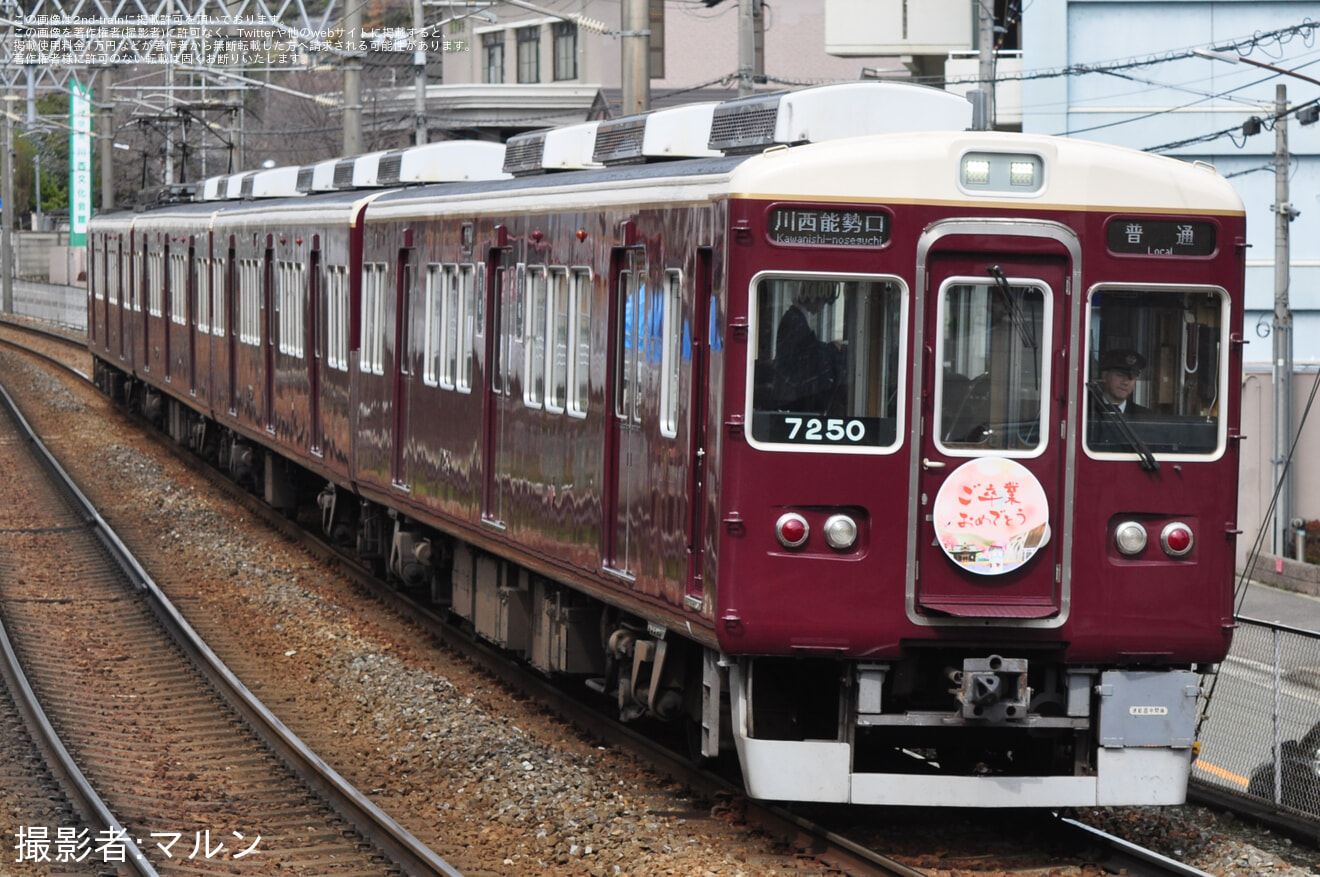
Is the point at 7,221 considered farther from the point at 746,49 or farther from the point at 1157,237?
the point at 1157,237

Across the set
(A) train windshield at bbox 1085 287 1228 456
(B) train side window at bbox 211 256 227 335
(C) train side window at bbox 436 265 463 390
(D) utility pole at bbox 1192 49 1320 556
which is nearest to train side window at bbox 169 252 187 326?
(B) train side window at bbox 211 256 227 335

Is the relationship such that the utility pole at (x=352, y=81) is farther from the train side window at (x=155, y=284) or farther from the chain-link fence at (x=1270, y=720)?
the chain-link fence at (x=1270, y=720)

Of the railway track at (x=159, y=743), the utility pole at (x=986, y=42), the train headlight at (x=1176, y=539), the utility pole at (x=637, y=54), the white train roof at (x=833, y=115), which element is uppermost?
the utility pole at (x=986, y=42)

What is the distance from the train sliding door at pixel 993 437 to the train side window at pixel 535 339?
10.9 ft

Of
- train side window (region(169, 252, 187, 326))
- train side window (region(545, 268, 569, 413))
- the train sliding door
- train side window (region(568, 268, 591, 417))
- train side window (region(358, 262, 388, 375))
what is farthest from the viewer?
train side window (region(169, 252, 187, 326))

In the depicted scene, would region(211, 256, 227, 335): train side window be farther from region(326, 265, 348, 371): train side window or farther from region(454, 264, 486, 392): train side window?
region(454, 264, 486, 392): train side window

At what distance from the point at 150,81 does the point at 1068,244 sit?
81.8 meters

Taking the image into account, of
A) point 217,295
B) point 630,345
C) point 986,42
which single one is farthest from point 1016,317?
point 217,295

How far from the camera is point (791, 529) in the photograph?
8.18 m

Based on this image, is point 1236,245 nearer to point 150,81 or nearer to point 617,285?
point 617,285

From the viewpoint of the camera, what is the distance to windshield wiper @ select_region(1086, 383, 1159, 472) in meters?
8.24

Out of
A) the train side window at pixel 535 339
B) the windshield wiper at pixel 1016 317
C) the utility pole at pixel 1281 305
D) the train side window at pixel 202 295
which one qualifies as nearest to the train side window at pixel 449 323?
the train side window at pixel 535 339

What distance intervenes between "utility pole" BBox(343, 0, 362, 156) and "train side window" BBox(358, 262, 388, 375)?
9.73 metres

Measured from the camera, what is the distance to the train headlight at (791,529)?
26.8 ft
